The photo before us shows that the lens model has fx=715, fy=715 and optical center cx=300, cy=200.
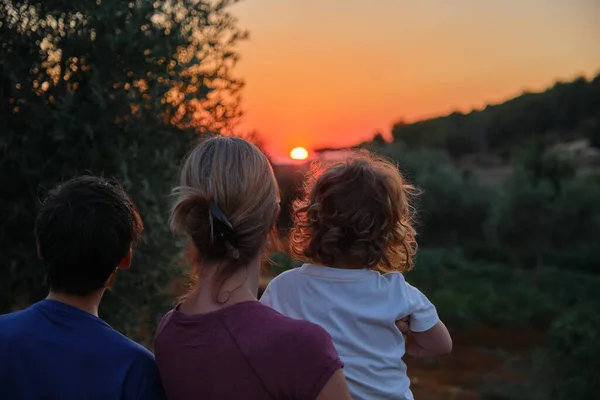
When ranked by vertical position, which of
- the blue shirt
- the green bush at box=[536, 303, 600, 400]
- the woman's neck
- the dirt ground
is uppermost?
the woman's neck

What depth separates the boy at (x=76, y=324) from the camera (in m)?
1.71

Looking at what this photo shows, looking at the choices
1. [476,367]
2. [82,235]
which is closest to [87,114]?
[82,235]

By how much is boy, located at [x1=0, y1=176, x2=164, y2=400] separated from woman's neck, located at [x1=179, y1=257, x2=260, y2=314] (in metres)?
0.23

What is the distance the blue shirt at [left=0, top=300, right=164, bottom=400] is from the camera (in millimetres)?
1711

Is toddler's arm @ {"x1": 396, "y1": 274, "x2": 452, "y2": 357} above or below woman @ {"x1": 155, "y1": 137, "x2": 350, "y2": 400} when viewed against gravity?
below

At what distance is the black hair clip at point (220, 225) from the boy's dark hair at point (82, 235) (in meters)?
0.32

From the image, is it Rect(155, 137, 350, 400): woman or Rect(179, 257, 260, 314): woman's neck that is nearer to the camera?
Rect(155, 137, 350, 400): woman

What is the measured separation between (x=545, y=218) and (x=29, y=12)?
14582mm

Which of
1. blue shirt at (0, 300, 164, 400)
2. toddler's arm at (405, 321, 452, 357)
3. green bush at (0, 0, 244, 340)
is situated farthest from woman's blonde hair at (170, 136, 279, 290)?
green bush at (0, 0, 244, 340)

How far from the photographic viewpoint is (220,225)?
1619 millimetres

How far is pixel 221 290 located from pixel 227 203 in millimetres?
204

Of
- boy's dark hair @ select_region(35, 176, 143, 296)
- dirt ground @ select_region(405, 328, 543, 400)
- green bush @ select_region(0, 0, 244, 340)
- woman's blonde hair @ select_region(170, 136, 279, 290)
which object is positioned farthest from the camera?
→ dirt ground @ select_region(405, 328, 543, 400)

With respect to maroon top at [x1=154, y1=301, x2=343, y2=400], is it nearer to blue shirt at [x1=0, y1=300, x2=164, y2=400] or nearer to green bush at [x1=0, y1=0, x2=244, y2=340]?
blue shirt at [x1=0, y1=300, x2=164, y2=400]

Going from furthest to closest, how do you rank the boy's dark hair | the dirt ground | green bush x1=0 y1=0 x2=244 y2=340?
the dirt ground < green bush x1=0 y1=0 x2=244 y2=340 < the boy's dark hair
